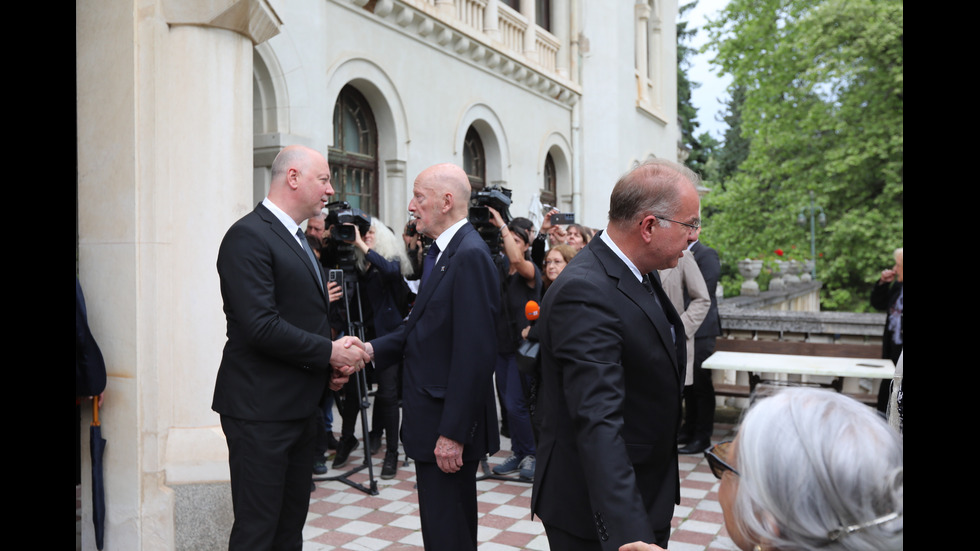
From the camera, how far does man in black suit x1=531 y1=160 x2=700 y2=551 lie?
2213mm

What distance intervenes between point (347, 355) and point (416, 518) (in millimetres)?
2170

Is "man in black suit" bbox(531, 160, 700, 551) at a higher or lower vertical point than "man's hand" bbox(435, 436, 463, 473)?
higher

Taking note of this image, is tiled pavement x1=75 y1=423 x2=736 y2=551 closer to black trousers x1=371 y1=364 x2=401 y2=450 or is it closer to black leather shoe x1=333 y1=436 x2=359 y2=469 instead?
black leather shoe x1=333 y1=436 x2=359 y2=469

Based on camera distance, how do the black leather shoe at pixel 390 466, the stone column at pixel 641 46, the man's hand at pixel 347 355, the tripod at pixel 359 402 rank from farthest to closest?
1. the stone column at pixel 641 46
2. the black leather shoe at pixel 390 466
3. the tripod at pixel 359 402
4. the man's hand at pixel 347 355

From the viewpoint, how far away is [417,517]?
5.31m

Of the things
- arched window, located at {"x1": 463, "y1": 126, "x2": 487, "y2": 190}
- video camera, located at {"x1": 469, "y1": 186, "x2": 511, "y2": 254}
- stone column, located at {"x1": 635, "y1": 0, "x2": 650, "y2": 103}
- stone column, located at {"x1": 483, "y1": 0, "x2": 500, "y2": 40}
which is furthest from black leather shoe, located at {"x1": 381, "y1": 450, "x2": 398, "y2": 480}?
Answer: stone column, located at {"x1": 635, "y1": 0, "x2": 650, "y2": 103}

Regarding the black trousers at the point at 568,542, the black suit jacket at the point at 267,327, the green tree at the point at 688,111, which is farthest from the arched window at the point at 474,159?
the green tree at the point at 688,111

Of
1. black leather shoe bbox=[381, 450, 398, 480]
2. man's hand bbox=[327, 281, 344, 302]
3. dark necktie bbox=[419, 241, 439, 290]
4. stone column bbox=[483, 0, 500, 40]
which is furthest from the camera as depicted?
stone column bbox=[483, 0, 500, 40]

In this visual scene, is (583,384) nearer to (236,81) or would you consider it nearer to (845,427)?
(845,427)

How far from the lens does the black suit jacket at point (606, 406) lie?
2.12 m

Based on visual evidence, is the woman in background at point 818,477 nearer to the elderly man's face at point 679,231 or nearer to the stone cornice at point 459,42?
the elderly man's face at point 679,231

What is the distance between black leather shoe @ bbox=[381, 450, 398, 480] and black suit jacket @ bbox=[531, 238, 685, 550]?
12.8ft

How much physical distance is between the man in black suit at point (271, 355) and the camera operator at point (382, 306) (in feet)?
9.04

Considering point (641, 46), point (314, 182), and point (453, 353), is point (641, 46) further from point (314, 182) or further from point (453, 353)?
point (453, 353)
